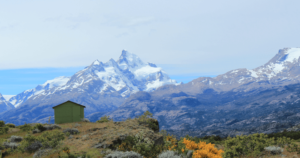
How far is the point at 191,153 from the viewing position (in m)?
14.3

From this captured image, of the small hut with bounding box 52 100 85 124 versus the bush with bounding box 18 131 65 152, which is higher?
the small hut with bounding box 52 100 85 124

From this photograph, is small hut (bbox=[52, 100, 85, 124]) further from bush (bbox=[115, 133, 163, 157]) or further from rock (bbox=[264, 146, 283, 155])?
rock (bbox=[264, 146, 283, 155])

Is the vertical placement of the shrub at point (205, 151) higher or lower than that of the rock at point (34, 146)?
lower

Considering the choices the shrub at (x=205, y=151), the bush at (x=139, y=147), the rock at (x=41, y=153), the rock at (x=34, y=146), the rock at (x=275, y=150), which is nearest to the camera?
the shrub at (x=205, y=151)

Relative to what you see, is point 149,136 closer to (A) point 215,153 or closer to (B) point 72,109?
(A) point 215,153

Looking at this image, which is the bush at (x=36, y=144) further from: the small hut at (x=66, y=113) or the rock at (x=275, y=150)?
the rock at (x=275, y=150)

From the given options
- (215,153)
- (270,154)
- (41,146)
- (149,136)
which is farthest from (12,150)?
(270,154)

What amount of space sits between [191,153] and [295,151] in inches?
432

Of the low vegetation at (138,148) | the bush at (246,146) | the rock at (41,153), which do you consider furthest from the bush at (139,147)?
the bush at (246,146)

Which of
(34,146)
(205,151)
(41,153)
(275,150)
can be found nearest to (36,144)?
(34,146)

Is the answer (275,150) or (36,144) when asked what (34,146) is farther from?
(275,150)

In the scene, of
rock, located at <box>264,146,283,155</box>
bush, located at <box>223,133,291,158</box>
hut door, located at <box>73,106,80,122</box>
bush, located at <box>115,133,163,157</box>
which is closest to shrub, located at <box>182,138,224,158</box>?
bush, located at <box>115,133,163,157</box>

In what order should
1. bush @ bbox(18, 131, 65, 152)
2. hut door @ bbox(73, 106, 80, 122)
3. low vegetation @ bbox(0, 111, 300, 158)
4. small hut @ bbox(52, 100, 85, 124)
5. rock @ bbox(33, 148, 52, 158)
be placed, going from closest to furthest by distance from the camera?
low vegetation @ bbox(0, 111, 300, 158) < rock @ bbox(33, 148, 52, 158) < bush @ bbox(18, 131, 65, 152) < small hut @ bbox(52, 100, 85, 124) < hut door @ bbox(73, 106, 80, 122)

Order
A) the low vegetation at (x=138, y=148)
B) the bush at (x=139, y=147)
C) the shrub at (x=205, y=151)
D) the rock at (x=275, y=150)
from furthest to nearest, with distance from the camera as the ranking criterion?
the rock at (x=275, y=150)
the bush at (x=139, y=147)
the low vegetation at (x=138, y=148)
the shrub at (x=205, y=151)
